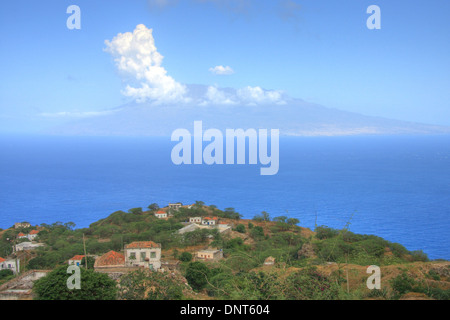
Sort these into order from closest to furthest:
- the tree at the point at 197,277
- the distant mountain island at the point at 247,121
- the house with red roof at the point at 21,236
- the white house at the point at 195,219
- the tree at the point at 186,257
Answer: the tree at the point at 197,277
the tree at the point at 186,257
the house with red roof at the point at 21,236
the white house at the point at 195,219
the distant mountain island at the point at 247,121

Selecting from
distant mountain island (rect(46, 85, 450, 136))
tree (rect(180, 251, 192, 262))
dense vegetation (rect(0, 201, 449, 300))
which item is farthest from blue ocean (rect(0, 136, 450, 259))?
distant mountain island (rect(46, 85, 450, 136))

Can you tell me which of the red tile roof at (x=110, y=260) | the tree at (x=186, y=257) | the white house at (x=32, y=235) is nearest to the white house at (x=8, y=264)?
the red tile roof at (x=110, y=260)

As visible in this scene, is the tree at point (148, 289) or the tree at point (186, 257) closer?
the tree at point (148, 289)

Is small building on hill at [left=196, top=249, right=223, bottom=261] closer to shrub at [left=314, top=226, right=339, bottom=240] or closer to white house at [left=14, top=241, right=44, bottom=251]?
shrub at [left=314, top=226, right=339, bottom=240]

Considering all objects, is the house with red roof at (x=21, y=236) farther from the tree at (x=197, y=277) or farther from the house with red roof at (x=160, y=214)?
the tree at (x=197, y=277)

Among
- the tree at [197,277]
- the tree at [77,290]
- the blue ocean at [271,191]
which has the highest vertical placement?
the tree at [77,290]
